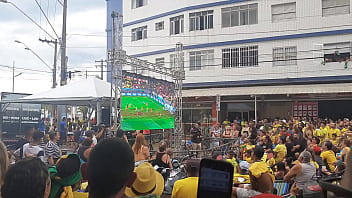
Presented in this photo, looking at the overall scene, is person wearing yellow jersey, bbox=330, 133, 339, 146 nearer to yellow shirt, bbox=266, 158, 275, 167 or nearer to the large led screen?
yellow shirt, bbox=266, 158, 275, 167

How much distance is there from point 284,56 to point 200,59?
20.5ft

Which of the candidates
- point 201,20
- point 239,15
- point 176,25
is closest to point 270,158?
point 239,15

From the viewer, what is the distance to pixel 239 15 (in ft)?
85.1

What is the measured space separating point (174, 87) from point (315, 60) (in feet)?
35.5

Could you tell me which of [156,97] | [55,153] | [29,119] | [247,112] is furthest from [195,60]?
[55,153]

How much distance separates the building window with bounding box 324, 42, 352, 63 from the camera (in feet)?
72.6

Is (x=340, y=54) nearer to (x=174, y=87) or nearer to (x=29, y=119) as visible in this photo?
(x=174, y=87)

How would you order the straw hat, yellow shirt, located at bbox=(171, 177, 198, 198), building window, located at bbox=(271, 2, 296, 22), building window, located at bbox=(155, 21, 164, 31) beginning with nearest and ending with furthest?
the straw hat
yellow shirt, located at bbox=(171, 177, 198, 198)
building window, located at bbox=(271, 2, 296, 22)
building window, located at bbox=(155, 21, 164, 31)

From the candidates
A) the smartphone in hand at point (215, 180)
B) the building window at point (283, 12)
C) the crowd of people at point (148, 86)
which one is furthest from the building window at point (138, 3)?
the smartphone in hand at point (215, 180)

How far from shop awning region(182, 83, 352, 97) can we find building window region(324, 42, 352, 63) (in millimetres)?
1700

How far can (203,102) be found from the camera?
27.0 metres

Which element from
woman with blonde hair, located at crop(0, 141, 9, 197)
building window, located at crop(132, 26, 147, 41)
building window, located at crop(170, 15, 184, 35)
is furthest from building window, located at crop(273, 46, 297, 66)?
woman with blonde hair, located at crop(0, 141, 9, 197)

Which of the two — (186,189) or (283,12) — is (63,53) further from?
(186,189)

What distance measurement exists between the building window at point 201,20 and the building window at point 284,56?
17.9ft
